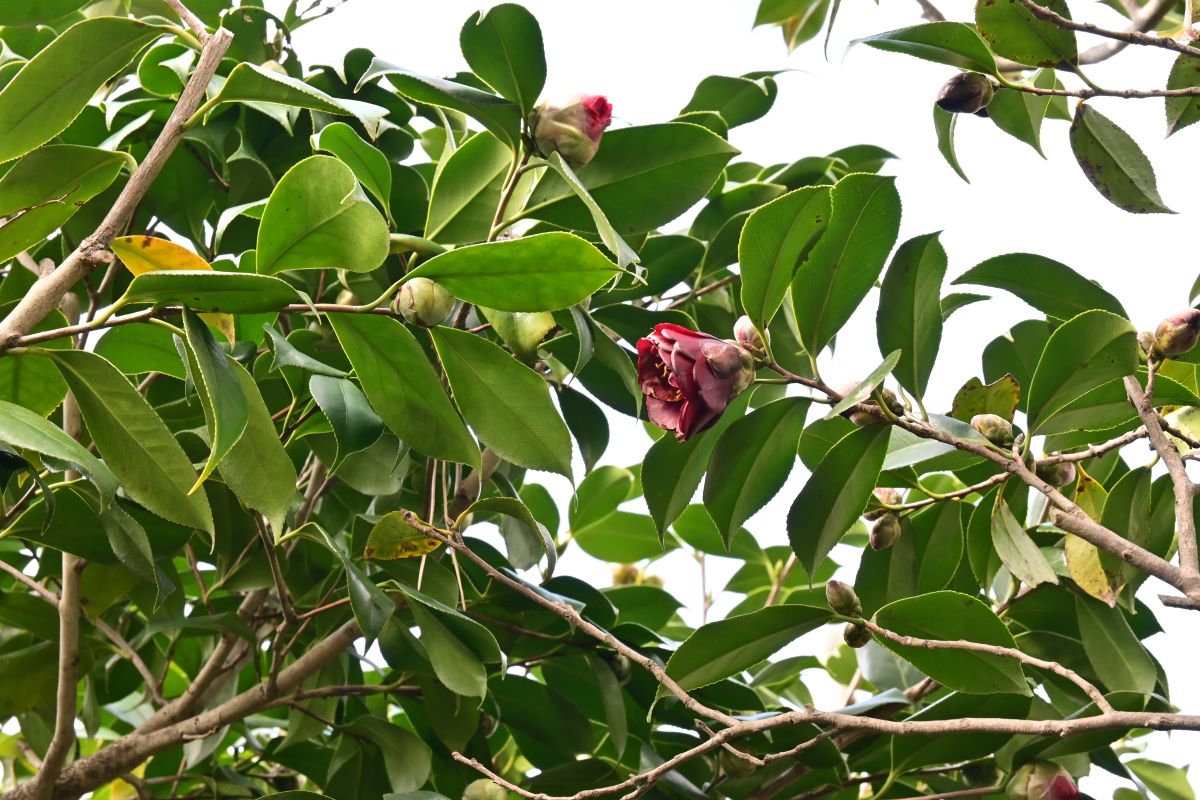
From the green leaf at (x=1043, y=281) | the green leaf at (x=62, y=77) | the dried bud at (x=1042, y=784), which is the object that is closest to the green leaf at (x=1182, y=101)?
the green leaf at (x=1043, y=281)

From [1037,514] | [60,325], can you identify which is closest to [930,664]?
[1037,514]

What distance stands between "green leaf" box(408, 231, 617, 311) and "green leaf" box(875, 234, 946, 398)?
22cm

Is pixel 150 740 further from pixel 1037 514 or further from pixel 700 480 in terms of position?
pixel 1037 514

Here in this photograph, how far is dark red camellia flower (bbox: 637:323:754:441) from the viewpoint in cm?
65

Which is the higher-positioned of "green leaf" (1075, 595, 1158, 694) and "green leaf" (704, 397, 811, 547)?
"green leaf" (704, 397, 811, 547)

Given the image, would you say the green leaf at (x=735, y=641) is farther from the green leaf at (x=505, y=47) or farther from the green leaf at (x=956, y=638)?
the green leaf at (x=505, y=47)

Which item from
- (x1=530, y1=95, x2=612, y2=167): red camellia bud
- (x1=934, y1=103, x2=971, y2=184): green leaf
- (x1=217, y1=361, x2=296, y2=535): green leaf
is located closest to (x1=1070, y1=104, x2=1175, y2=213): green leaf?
(x1=934, y1=103, x2=971, y2=184): green leaf

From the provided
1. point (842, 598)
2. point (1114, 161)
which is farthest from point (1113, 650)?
point (1114, 161)

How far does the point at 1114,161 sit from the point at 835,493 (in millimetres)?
314

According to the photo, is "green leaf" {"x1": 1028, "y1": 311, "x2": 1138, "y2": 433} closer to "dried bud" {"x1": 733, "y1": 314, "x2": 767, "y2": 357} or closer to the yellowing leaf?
"dried bud" {"x1": 733, "y1": 314, "x2": 767, "y2": 357}

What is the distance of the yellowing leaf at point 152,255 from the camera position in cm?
62

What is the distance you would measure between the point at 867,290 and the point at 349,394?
33cm

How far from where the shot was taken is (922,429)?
0.65 m

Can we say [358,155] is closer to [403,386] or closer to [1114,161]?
[403,386]
